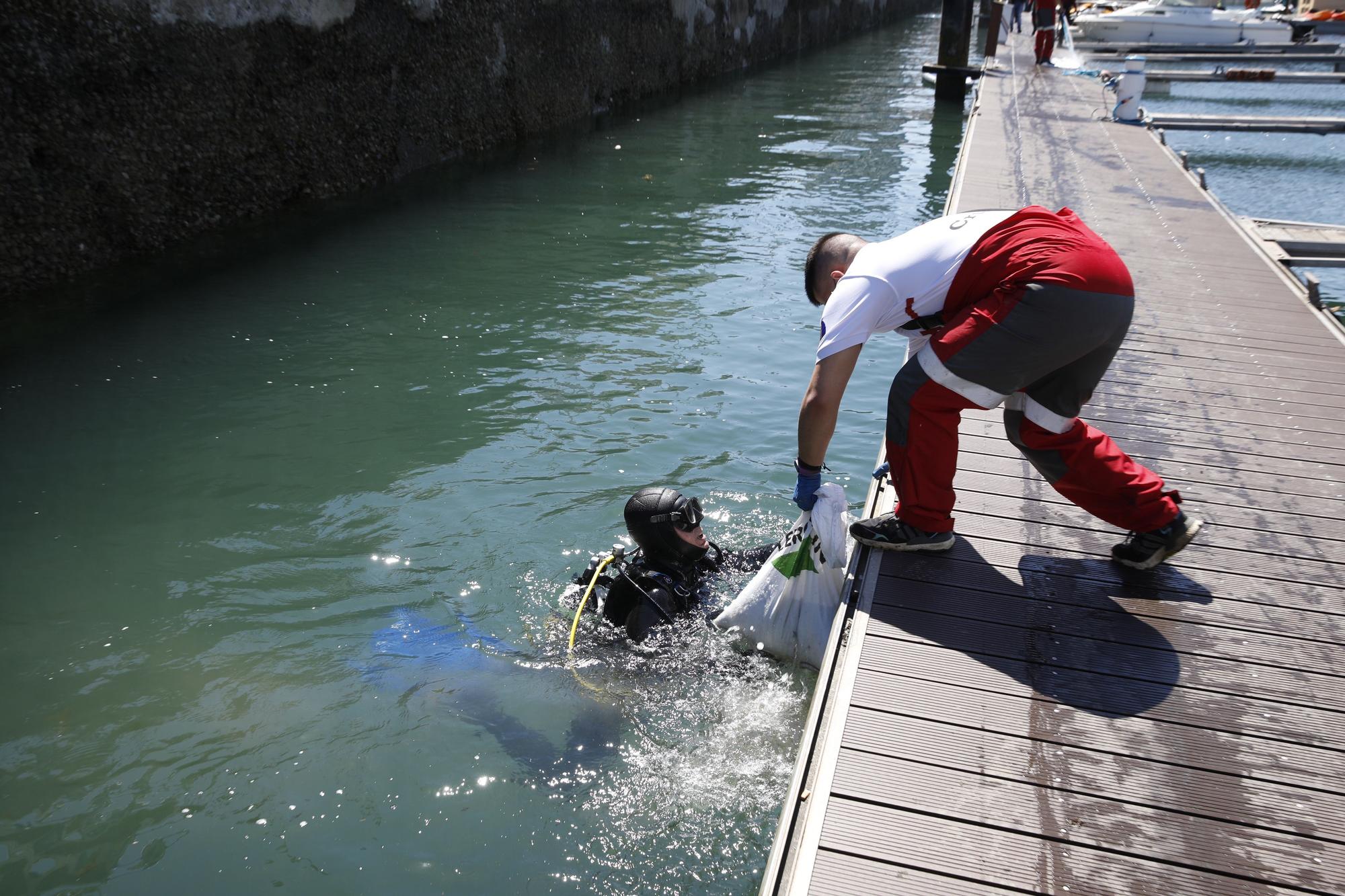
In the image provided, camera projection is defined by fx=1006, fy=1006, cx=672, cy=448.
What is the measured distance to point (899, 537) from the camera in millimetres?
3576

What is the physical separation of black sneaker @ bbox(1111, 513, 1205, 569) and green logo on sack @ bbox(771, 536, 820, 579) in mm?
1068

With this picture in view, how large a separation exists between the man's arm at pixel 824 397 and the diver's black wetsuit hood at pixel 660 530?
2.70ft

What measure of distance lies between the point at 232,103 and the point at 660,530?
7.59 meters

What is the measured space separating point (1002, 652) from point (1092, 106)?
555 inches

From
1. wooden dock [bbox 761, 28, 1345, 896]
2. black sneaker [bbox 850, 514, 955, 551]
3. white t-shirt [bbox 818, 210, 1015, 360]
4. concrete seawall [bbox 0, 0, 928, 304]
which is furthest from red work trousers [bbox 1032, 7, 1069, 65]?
black sneaker [bbox 850, 514, 955, 551]

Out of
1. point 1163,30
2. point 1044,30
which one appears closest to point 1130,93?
point 1044,30

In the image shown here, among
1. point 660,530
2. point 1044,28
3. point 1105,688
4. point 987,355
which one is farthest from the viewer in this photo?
point 1044,28

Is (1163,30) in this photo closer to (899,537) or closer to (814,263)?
(814,263)

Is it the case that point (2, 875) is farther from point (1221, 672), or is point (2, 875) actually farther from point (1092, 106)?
point (1092, 106)

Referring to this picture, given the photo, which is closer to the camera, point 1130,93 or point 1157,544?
point 1157,544

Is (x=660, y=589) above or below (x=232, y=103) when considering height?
below

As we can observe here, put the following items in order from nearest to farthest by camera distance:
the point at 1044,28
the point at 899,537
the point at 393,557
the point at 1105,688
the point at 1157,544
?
the point at 1105,688 → the point at 1157,544 → the point at 899,537 → the point at 393,557 → the point at 1044,28

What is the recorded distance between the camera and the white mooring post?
13445 millimetres

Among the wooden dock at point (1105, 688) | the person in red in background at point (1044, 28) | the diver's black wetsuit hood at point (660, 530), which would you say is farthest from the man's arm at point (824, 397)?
the person in red in background at point (1044, 28)
